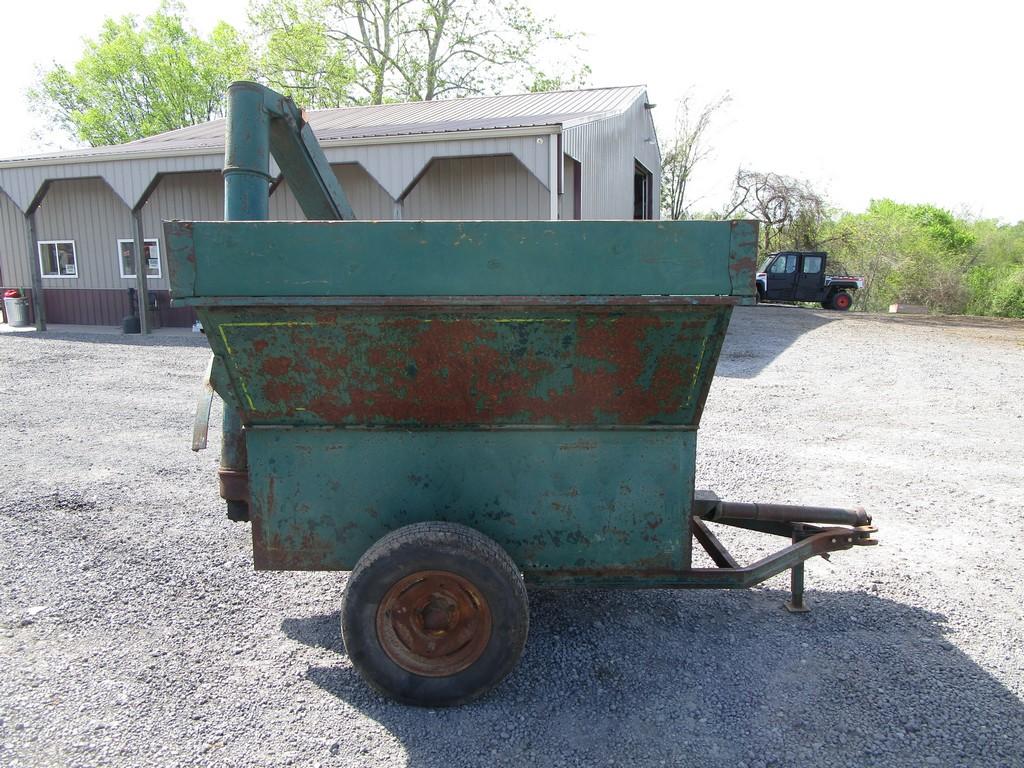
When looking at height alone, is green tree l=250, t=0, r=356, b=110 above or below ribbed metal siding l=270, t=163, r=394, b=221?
above

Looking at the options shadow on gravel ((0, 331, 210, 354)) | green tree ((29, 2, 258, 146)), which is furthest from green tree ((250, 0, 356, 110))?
shadow on gravel ((0, 331, 210, 354))

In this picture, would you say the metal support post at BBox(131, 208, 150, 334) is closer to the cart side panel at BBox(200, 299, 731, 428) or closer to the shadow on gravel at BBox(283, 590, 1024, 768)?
the shadow on gravel at BBox(283, 590, 1024, 768)

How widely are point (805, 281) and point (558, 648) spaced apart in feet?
70.0

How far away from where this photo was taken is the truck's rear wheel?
2155 centimetres

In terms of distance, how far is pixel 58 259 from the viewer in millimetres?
17734

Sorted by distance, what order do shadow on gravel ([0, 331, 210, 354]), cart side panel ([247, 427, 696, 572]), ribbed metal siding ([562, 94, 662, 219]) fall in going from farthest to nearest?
shadow on gravel ([0, 331, 210, 354]) → ribbed metal siding ([562, 94, 662, 219]) → cart side panel ([247, 427, 696, 572])

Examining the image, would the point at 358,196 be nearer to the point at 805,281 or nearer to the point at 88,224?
the point at 88,224

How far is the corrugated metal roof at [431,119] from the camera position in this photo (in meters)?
13.2

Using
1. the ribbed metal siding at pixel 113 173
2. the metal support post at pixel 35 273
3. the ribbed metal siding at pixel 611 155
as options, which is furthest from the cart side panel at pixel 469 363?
the metal support post at pixel 35 273

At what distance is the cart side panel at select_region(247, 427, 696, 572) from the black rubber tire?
176 millimetres

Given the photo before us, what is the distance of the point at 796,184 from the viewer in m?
28.5

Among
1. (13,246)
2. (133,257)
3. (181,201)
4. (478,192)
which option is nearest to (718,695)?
(478,192)

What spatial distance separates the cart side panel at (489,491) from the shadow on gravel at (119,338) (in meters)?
12.0

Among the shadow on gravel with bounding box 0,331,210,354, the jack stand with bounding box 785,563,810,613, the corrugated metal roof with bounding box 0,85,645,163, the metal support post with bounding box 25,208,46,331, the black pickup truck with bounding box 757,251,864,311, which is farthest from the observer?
the black pickup truck with bounding box 757,251,864,311
